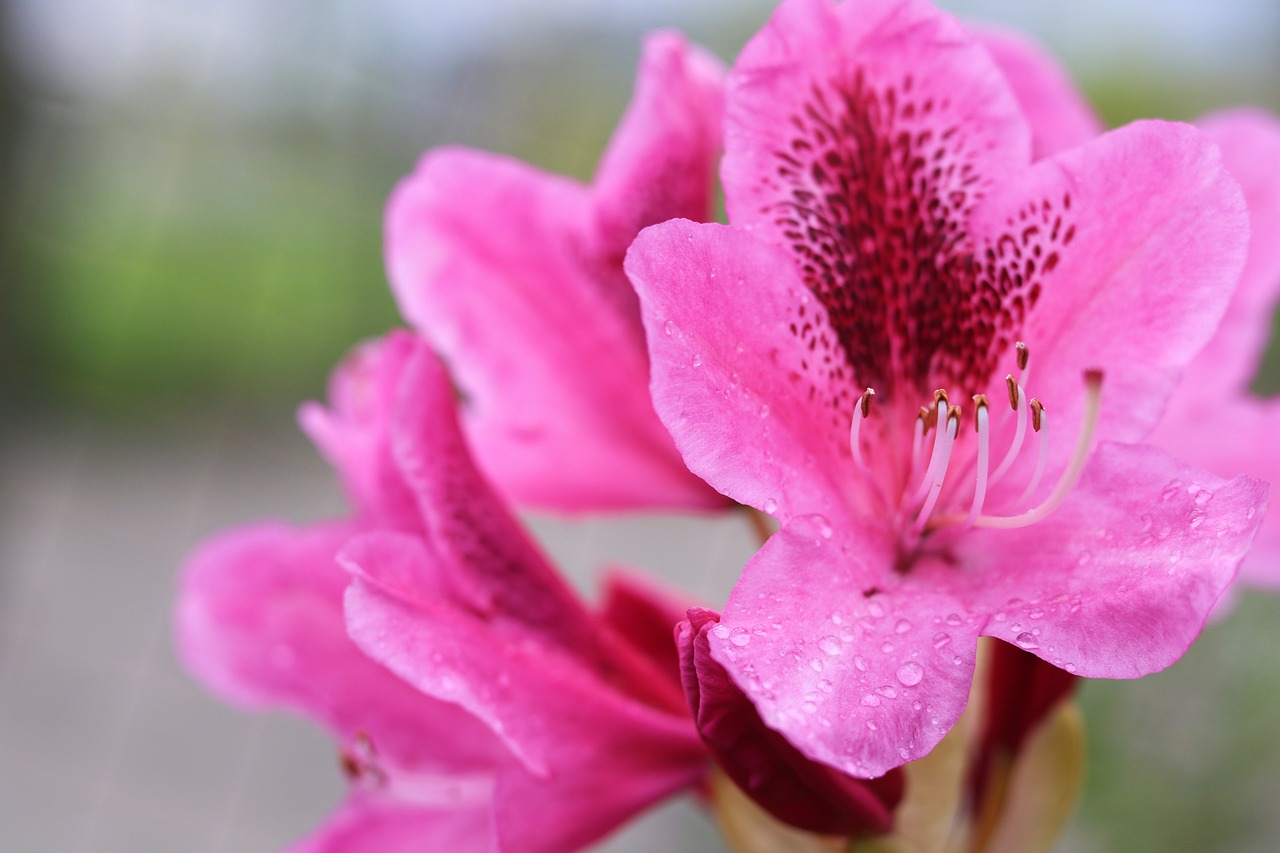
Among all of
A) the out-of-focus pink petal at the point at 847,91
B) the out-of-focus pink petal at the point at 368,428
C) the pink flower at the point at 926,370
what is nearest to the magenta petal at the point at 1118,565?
the pink flower at the point at 926,370

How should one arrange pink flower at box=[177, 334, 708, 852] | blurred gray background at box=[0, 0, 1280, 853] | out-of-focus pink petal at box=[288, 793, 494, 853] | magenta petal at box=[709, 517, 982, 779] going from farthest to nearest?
blurred gray background at box=[0, 0, 1280, 853], out-of-focus pink petal at box=[288, 793, 494, 853], pink flower at box=[177, 334, 708, 852], magenta petal at box=[709, 517, 982, 779]

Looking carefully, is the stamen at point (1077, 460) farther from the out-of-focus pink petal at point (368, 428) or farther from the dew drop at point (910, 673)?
the out-of-focus pink petal at point (368, 428)

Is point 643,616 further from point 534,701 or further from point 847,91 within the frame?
point 847,91

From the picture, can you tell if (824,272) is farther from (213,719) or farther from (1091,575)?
(213,719)

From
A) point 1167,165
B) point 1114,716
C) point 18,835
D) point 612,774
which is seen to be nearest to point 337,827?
point 612,774

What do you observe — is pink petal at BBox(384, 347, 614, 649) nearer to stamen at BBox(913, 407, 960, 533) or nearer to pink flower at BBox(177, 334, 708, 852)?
pink flower at BBox(177, 334, 708, 852)

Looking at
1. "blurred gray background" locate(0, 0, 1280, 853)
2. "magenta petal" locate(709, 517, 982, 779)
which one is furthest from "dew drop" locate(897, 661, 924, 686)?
"blurred gray background" locate(0, 0, 1280, 853)

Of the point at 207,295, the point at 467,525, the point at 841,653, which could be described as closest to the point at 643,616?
the point at 467,525
